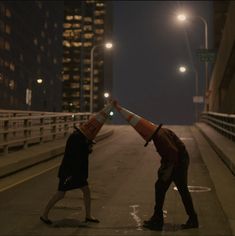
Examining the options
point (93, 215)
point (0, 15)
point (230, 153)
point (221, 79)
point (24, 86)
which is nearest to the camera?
point (93, 215)

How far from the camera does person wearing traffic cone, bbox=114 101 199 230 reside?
7.71 metres

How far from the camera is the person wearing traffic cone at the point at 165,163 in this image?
7.71 m

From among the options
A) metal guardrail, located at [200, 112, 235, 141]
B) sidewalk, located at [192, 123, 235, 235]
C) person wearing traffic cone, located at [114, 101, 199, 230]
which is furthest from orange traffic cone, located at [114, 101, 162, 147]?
metal guardrail, located at [200, 112, 235, 141]

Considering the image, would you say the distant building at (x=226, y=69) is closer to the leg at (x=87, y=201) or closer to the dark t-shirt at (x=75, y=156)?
the leg at (x=87, y=201)

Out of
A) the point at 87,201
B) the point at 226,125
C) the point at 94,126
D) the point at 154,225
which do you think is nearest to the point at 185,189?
the point at 154,225

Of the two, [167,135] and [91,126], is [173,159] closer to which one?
[167,135]

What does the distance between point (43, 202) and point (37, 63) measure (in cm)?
11162

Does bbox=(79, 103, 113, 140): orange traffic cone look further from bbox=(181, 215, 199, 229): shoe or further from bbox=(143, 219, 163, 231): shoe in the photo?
bbox=(181, 215, 199, 229): shoe

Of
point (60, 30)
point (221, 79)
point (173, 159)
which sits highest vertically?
point (60, 30)

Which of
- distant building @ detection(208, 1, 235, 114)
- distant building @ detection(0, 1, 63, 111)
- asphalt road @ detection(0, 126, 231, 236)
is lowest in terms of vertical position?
asphalt road @ detection(0, 126, 231, 236)

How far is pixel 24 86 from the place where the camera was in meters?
106

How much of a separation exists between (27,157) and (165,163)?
8.49 m

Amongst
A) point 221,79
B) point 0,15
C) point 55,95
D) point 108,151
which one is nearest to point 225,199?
point 108,151

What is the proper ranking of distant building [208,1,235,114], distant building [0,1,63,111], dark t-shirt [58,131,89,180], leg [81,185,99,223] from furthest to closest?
distant building [0,1,63,111] → distant building [208,1,235,114] → leg [81,185,99,223] → dark t-shirt [58,131,89,180]
